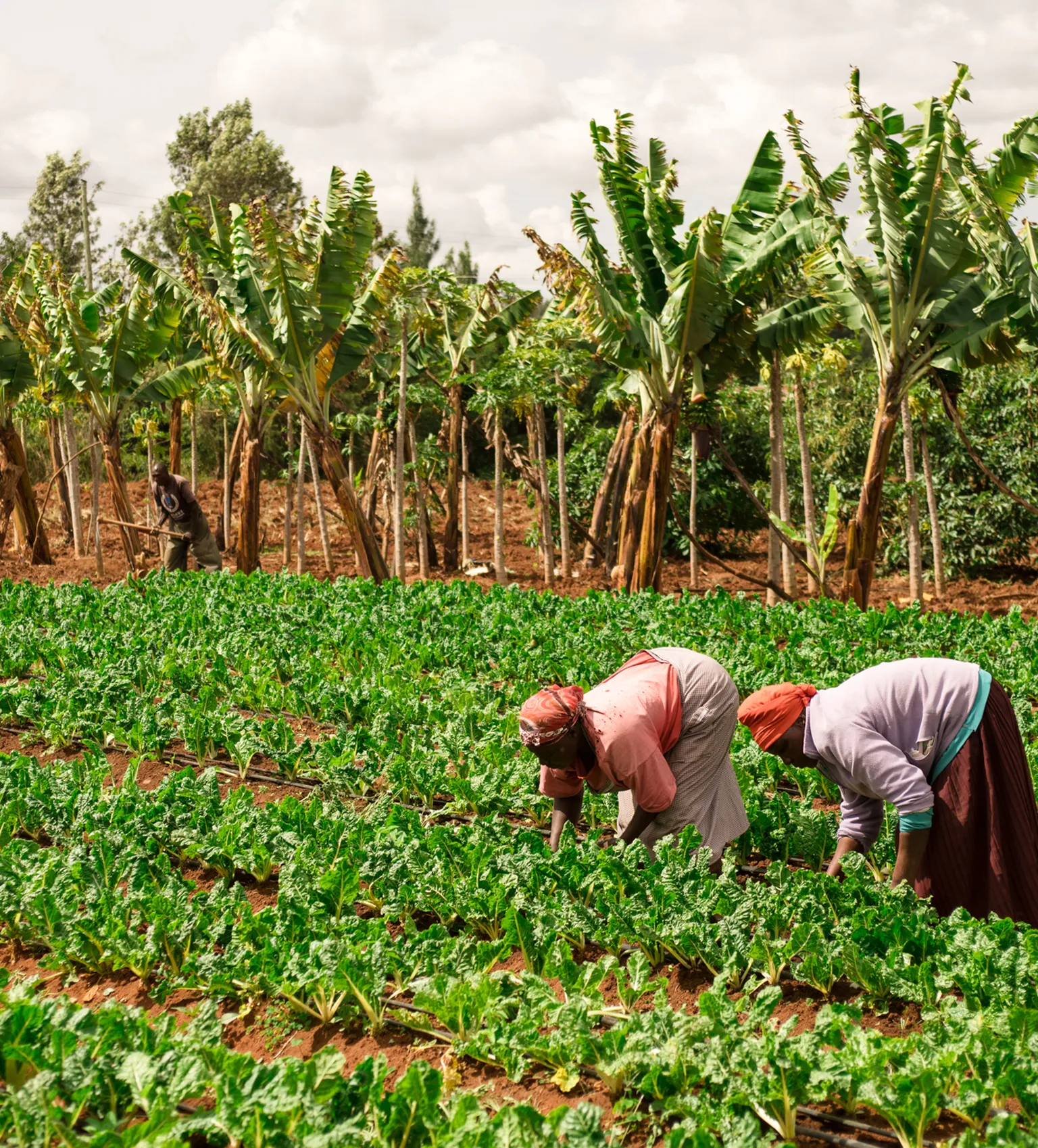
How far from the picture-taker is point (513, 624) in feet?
28.7

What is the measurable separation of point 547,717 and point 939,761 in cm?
141

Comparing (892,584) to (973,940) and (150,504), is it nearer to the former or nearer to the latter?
(973,940)

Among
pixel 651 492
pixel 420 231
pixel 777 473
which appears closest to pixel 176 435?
pixel 651 492

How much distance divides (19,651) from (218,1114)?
22.2 feet

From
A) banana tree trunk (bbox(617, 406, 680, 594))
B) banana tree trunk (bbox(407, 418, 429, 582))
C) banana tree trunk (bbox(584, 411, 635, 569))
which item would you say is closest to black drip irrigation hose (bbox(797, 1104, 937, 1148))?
banana tree trunk (bbox(617, 406, 680, 594))

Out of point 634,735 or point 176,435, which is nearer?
point 634,735

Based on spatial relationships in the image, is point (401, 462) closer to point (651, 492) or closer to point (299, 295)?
point (299, 295)

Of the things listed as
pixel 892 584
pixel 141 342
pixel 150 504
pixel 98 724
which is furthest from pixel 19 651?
pixel 150 504

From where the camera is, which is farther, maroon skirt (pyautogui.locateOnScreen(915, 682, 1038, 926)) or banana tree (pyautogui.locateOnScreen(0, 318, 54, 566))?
banana tree (pyautogui.locateOnScreen(0, 318, 54, 566))

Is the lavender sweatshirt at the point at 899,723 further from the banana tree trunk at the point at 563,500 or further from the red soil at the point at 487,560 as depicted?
the banana tree trunk at the point at 563,500

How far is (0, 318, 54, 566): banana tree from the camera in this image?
16.5 meters

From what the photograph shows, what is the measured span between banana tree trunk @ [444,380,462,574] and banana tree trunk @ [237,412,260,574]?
2939 millimetres

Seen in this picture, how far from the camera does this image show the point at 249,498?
15.2m

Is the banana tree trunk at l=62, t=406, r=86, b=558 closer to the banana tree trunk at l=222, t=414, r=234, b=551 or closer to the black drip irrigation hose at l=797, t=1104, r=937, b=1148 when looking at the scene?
the banana tree trunk at l=222, t=414, r=234, b=551
